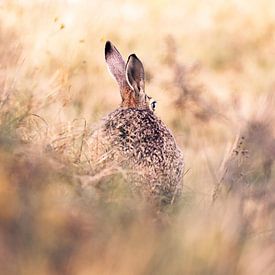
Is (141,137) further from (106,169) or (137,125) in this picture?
(106,169)

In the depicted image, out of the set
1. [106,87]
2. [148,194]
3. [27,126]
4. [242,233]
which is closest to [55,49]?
[106,87]

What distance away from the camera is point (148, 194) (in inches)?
156

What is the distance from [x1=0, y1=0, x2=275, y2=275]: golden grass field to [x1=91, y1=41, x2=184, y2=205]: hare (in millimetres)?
73

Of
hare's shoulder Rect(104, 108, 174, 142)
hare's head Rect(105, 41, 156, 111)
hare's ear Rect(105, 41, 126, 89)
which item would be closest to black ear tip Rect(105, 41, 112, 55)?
hare's ear Rect(105, 41, 126, 89)

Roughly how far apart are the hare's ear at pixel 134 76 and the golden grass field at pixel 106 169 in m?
0.25

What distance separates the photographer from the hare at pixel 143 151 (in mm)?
4061

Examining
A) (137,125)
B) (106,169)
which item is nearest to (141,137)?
(137,125)

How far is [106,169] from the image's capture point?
3.70m

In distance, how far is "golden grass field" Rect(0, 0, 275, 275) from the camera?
10.8 feet

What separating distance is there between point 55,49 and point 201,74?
3.62ft

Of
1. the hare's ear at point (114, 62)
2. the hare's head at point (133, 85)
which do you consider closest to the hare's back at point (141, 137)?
the hare's head at point (133, 85)

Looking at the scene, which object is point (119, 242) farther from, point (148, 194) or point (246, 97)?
point (246, 97)

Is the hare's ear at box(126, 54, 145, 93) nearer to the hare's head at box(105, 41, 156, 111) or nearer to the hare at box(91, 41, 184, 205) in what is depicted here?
the hare's head at box(105, 41, 156, 111)

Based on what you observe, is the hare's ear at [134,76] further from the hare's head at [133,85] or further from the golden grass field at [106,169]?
the golden grass field at [106,169]
